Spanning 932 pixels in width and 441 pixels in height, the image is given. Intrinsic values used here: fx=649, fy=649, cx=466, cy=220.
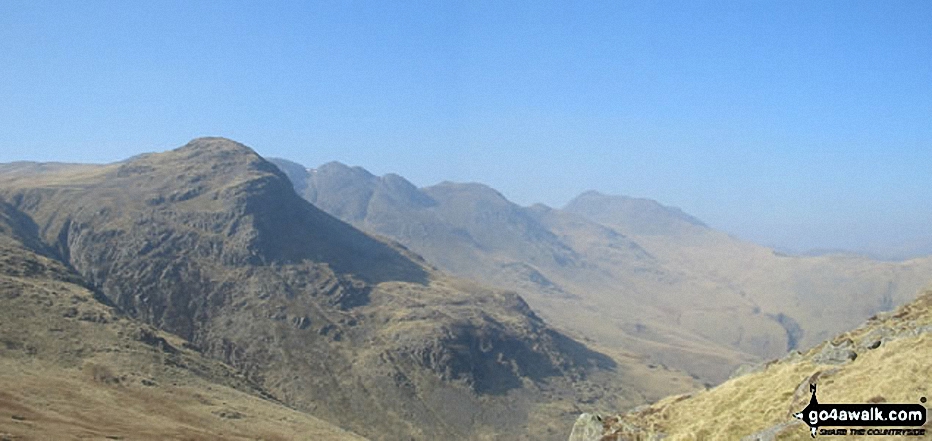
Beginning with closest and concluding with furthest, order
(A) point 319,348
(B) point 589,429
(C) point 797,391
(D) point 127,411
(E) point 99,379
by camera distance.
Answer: (C) point 797,391
(B) point 589,429
(D) point 127,411
(E) point 99,379
(A) point 319,348

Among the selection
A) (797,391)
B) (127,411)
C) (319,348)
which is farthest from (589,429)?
(319,348)

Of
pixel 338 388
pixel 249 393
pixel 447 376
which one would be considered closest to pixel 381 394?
pixel 338 388

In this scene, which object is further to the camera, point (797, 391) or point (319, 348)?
point (319, 348)

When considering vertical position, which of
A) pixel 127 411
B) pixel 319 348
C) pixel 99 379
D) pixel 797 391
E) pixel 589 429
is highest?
pixel 797 391

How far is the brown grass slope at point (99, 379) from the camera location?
72062 mm

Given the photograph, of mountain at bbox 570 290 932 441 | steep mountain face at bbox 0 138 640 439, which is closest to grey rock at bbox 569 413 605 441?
mountain at bbox 570 290 932 441

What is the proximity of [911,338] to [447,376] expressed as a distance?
15402cm

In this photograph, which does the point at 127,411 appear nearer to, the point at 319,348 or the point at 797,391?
the point at 797,391

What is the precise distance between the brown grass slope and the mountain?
5306 centimetres

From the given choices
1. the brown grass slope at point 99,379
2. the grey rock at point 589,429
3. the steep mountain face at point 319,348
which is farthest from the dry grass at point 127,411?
the steep mountain face at point 319,348

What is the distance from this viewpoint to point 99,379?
9669 centimetres

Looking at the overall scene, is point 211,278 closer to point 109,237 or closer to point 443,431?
point 109,237

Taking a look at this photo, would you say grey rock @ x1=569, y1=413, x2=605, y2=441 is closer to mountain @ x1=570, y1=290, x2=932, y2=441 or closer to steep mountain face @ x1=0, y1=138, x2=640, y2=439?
mountain @ x1=570, y1=290, x2=932, y2=441

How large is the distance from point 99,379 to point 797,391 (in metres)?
96.3
